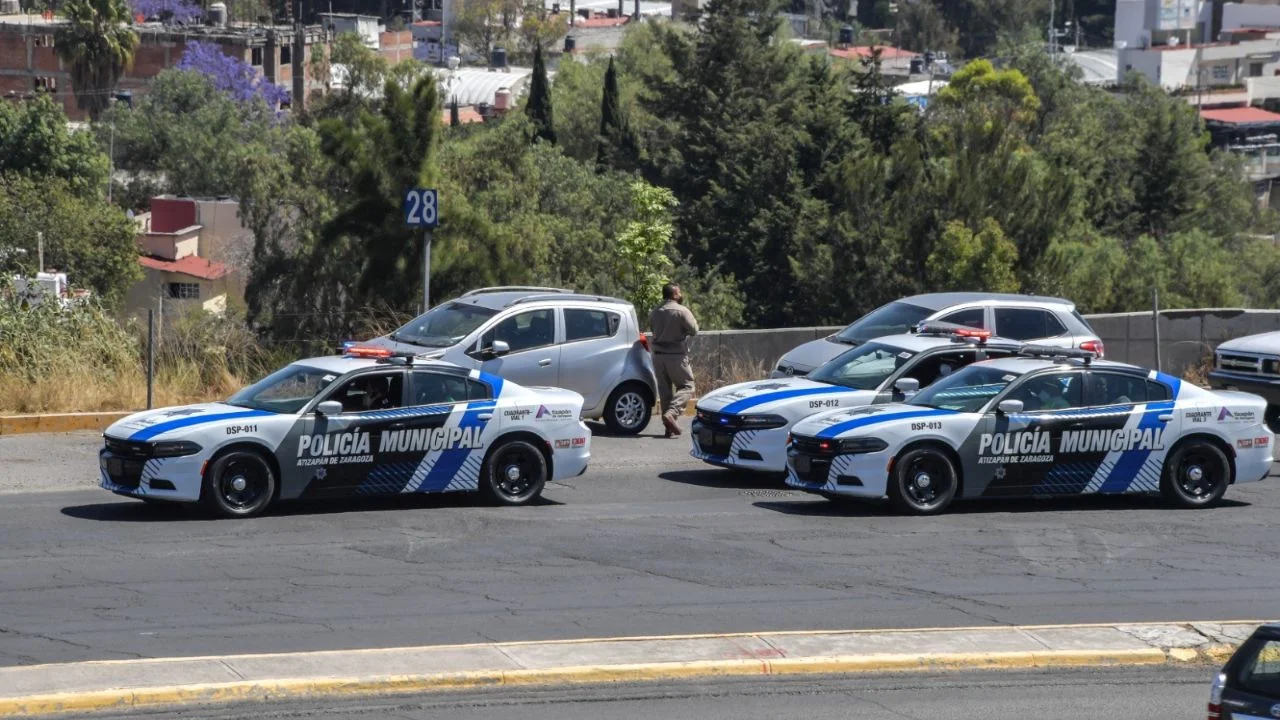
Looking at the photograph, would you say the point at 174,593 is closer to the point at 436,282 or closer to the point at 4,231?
the point at 436,282

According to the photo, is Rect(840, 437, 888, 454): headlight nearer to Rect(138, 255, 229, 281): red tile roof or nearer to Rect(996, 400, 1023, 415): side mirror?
Rect(996, 400, 1023, 415): side mirror

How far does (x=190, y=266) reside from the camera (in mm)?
62438

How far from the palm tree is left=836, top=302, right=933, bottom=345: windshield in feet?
258

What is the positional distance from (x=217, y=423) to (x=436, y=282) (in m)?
13.3

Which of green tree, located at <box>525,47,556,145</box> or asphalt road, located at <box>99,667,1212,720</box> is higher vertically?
green tree, located at <box>525,47,556,145</box>

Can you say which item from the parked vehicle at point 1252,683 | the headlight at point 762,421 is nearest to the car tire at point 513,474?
the headlight at point 762,421

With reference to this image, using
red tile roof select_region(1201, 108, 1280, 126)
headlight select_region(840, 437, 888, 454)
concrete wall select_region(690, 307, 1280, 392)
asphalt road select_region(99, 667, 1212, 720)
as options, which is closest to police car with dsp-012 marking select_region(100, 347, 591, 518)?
headlight select_region(840, 437, 888, 454)

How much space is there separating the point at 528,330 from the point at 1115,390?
6377 mm

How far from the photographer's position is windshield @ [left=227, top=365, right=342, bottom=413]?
47.0 feet

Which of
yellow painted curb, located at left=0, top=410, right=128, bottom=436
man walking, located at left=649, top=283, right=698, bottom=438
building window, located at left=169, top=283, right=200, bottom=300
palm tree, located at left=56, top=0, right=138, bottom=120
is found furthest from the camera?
palm tree, located at left=56, top=0, right=138, bottom=120

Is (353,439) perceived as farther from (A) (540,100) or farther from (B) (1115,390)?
(A) (540,100)

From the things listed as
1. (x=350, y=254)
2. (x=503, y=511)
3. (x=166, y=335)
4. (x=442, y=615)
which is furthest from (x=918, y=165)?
(x=442, y=615)

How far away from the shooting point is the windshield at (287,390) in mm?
14336

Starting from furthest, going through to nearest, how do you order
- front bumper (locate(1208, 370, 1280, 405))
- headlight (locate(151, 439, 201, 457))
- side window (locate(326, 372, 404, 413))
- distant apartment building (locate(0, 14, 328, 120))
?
distant apartment building (locate(0, 14, 328, 120)), front bumper (locate(1208, 370, 1280, 405)), side window (locate(326, 372, 404, 413)), headlight (locate(151, 439, 201, 457))
